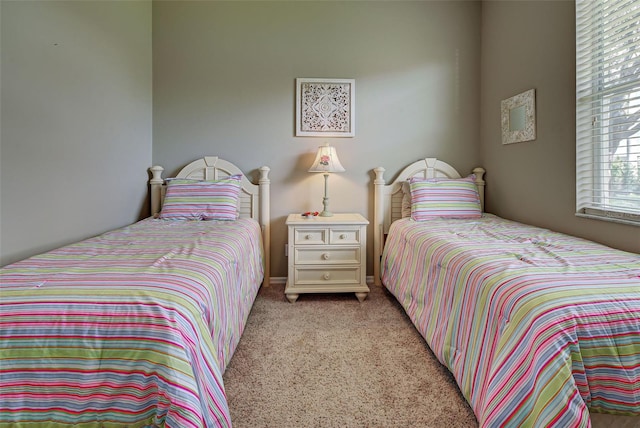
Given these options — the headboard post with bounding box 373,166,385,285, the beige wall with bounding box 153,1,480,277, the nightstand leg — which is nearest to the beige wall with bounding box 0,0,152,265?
the beige wall with bounding box 153,1,480,277

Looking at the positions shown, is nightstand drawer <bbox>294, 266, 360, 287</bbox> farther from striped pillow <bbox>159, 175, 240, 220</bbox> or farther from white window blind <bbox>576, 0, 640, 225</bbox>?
white window blind <bbox>576, 0, 640, 225</bbox>

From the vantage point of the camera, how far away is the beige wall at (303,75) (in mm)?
3014

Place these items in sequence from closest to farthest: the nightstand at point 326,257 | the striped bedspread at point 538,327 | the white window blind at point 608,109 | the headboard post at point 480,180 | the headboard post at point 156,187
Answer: the striped bedspread at point 538,327 → the white window blind at point 608,109 → the nightstand at point 326,257 → the headboard post at point 156,187 → the headboard post at point 480,180

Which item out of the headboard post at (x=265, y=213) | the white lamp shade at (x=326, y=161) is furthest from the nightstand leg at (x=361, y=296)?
the white lamp shade at (x=326, y=161)

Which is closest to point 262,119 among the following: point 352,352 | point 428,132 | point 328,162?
point 328,162

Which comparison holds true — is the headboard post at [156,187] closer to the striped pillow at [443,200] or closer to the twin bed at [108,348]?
the twin bed at [108,348]

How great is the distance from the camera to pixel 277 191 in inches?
121

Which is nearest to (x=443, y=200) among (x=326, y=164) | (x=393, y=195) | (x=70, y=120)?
(x=393, y=195)

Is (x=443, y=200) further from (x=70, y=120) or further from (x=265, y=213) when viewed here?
(x=70, y=120)

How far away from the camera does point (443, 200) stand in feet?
9.13

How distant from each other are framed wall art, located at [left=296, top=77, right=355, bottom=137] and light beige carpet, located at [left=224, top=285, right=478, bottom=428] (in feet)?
5.00

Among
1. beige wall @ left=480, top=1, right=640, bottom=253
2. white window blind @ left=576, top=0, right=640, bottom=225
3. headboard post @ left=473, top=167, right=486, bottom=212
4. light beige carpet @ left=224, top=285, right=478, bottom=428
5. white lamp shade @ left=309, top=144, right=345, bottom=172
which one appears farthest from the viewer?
headboard post @ left=473, top=167, right=486, bottom=212

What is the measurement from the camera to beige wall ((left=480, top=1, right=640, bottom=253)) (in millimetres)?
2119

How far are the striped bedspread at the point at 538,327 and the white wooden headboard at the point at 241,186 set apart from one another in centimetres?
159
